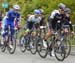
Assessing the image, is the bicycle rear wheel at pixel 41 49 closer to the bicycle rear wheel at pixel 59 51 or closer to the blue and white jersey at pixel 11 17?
the bicycle rear wheel at pixel 59 51

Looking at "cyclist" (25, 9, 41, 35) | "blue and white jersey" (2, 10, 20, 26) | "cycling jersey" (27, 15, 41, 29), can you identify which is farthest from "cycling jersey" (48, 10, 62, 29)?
"blue and white jersey" (2, 10, 20, 26)

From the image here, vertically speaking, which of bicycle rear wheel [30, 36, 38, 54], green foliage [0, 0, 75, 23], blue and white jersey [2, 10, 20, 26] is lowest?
bicycle rear wheel [30, 36, 38, 54]

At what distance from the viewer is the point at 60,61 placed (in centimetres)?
1397

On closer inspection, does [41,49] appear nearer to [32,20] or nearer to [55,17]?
[55,17]

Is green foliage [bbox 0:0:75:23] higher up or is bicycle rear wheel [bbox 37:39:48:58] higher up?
green foliage [bbox 0:0:75:23]

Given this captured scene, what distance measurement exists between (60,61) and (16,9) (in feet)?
11.3

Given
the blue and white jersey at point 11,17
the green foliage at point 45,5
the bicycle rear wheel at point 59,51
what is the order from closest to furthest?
1. the bicycle rear wheel at point 59,51
2. the blue and white jersey at point 11,17
3. the green foliage at point 45,5

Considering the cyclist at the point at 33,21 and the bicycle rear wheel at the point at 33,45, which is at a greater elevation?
the cyclist at the point at 33,21

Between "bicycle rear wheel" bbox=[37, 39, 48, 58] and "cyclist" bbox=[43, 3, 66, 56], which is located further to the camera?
"bicycle rear wheel" bbox=[37, 39, 48, 58]

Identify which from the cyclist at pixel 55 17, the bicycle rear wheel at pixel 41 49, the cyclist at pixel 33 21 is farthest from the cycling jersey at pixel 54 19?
the cyclist at pixel 33 21

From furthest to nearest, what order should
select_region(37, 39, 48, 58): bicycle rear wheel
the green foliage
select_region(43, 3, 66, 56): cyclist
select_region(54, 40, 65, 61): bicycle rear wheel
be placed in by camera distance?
the green foliage < select_region(37, 39, 48, 58): bicycle rear wheel < select_region(43, 3, 66, 56): cyclist < select_region(54, 40, 65, 61): bicycle rear wheel

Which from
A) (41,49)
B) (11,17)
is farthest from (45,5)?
(41,49)

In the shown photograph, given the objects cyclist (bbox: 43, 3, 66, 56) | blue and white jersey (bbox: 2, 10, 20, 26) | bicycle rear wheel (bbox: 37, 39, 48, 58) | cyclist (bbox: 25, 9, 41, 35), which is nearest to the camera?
cyclist (bbox: 43, 3, 66, 56)

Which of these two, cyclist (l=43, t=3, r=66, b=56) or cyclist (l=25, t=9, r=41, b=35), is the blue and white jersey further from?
cyclist (l=43, t=3, r=66, b=56)
